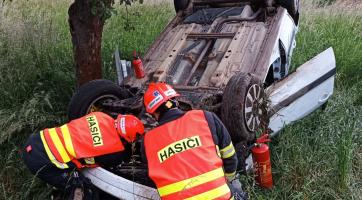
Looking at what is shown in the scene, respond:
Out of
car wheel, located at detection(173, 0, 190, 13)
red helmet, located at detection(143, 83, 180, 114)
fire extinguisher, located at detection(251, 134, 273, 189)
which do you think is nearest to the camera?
red helmet, located at detection(143, 83, 180, 114)

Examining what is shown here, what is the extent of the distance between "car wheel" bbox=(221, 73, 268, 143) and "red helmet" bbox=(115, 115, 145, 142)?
27.9 inches

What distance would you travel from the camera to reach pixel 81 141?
3.38 meters

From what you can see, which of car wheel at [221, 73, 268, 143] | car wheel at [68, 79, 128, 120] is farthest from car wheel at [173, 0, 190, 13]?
car wheel at [221, 73, 268, 143]

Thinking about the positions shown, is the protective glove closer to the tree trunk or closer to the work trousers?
the work trousers

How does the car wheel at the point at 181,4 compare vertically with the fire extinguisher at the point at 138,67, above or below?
above

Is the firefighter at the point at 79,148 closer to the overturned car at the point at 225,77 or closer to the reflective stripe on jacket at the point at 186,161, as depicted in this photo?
the overturned car at the point at 225,77

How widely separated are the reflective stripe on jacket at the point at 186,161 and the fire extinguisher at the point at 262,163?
0.88 m

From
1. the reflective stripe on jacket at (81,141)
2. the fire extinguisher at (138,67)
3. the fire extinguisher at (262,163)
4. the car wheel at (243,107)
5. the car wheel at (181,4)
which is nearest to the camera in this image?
the reflective stripe on jacket at (81,141)

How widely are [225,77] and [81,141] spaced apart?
1.55m

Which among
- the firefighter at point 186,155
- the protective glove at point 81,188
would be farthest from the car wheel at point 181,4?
the protective glove at point 81,188

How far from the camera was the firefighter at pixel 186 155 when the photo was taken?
2.80 meters

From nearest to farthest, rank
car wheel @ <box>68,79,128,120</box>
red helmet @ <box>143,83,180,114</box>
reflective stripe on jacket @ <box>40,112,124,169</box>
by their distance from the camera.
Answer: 1. red helmet @ <box>143,83,180,114</box>
2. reflective stripe on jacket @ <box>40,112,124,169</box>
3. car wheel @ <box>68,79,128,120</box>

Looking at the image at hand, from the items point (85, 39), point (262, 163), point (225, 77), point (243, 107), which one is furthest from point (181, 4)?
point (262, 163)

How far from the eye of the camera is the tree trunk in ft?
15.1
